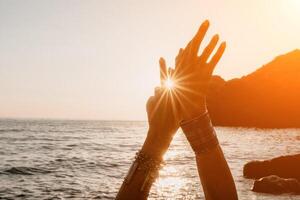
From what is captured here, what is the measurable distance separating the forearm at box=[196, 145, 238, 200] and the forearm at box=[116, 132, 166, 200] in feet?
0.88

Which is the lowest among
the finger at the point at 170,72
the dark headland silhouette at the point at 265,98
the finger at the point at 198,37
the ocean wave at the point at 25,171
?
the ocean wave at the point at 25,171

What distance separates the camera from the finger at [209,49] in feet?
6.92

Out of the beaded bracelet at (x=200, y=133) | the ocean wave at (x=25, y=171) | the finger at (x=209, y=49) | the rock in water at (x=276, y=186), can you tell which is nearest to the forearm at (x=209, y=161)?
the beaded bracelet at (x=200, y=133)

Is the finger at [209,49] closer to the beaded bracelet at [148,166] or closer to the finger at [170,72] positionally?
the finger at [170,72]

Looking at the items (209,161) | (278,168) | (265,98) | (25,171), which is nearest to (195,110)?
(209,161)

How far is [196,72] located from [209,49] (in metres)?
0.15

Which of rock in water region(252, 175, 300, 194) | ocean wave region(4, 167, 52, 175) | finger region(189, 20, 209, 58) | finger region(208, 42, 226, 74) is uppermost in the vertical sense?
finger region(189, 20, 209, 58)

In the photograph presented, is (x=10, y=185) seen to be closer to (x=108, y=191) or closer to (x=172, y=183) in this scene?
(x=108, y=191)

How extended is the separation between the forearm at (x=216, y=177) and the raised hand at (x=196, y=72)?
0.84ft

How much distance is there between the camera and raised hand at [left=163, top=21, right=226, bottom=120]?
2078 mm

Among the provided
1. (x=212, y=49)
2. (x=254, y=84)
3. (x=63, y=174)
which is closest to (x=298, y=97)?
(x=254, y=84)

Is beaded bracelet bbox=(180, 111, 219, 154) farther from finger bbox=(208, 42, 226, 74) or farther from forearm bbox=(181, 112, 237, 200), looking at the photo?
finger bbox=(208, 42, 226, 74)

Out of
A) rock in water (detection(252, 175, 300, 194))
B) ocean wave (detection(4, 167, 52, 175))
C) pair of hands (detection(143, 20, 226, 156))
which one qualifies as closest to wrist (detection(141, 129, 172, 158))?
pair of hands (detection(143, 20, 226, 156))

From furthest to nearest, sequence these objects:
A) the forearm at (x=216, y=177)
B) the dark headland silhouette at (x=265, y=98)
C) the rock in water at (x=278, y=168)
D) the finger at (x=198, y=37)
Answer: the dark headland silhouette at (x=265, y=98), the rock in water at (x=278, y=168), the finger at (x=198, y=37), the forearm at (x=216, y=177)
